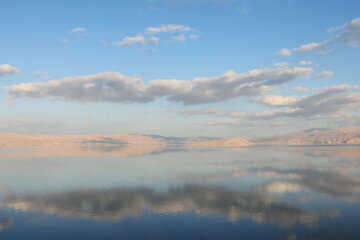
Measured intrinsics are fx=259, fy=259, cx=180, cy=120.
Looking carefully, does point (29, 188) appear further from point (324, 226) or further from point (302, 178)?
point (302, 178)

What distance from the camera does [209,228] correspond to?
44.5 metres

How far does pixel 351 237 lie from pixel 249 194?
30.9m

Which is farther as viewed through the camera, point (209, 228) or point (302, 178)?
point (302, 178)

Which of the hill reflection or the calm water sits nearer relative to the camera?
the calm water

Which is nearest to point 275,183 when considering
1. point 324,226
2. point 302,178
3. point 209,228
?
point 302,178

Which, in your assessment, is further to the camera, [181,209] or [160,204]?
[160,204]

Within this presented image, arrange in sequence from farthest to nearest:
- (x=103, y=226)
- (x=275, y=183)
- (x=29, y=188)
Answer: (x=275, y=183)
(x=29, y=188)
(x=103, y=226)

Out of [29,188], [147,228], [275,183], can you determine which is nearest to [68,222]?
[147,228]

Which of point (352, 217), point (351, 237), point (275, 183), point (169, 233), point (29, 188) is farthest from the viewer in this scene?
point (275, 183)

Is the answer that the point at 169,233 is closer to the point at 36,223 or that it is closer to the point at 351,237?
the point at 36,223

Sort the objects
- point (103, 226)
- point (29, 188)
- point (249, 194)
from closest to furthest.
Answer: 1. point (103, 226)
2. point (249, 194)
3. point (29, 188)

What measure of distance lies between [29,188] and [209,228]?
63.2 m

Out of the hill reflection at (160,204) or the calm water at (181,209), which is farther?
the hill reflection at (160,204)

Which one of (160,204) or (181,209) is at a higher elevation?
(181,209)
